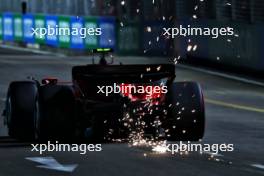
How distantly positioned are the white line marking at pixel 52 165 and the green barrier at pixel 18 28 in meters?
36.9

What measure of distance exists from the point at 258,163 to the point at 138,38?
27670mm

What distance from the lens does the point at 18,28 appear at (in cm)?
5075

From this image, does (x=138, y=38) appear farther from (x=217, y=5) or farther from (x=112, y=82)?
(x=112, y=82)

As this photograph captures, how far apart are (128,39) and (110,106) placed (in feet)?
89.5

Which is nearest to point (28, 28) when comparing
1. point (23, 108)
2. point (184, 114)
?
point (23, 108)

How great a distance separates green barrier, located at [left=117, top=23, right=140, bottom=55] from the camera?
1592 inches

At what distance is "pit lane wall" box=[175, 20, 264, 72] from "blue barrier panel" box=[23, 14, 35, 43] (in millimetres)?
13768

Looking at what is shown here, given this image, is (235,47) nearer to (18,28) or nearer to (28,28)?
(28,28)

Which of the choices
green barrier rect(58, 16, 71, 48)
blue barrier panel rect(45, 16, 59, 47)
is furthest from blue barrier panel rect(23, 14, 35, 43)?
green barrier rect(58, 16, 71, 48)

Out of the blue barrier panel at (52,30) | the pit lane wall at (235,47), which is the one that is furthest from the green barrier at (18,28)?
the pit lane wall at (235,47)

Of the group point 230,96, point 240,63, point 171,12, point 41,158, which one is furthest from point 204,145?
point 171,12

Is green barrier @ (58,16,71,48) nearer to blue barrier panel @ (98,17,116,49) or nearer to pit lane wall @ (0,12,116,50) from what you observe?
pit lane wall @ (0,12,116,50)

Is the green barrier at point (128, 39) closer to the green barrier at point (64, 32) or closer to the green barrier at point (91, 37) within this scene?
the green barrier at point (91, 37)

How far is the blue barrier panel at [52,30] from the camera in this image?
46.1 meters
